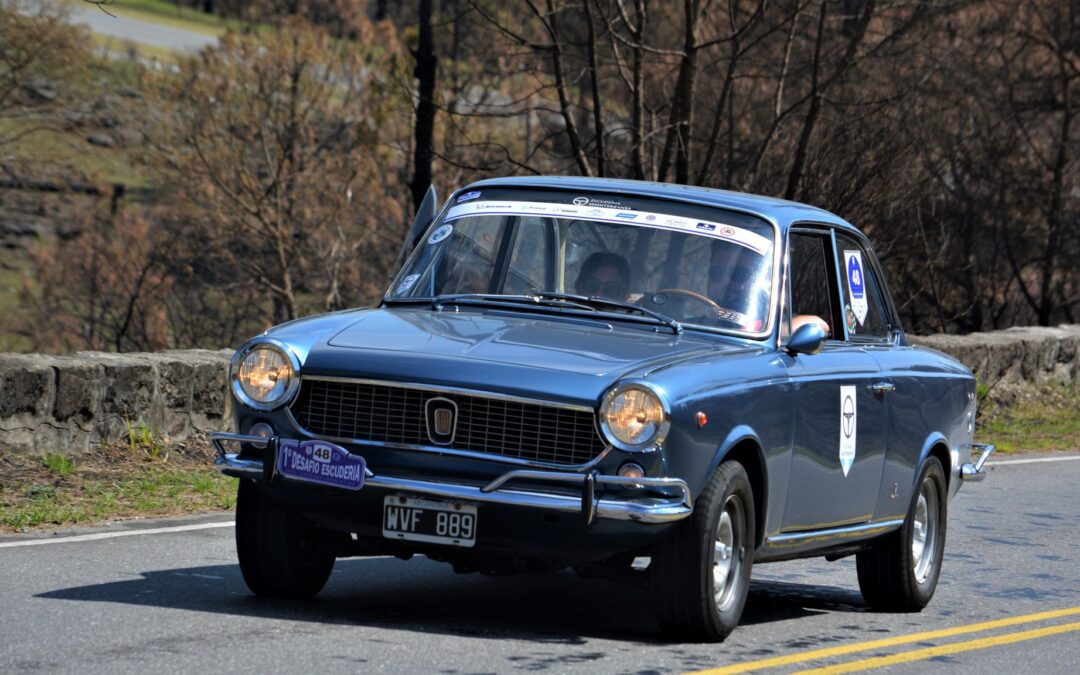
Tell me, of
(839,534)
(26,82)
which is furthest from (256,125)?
(839,534)

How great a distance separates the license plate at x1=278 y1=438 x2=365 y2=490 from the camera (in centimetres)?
611

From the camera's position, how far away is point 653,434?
19.5 feet

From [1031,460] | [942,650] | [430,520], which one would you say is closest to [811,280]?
[942,650]

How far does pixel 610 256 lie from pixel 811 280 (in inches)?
44.2

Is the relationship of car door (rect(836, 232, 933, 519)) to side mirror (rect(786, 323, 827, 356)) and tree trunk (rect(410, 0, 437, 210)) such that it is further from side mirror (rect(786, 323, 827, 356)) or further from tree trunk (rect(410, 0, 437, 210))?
tree trunk (rect(410, 0, 437, 210))

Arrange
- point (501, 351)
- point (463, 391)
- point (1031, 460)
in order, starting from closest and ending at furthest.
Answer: point (463, 391) < point (501, 351) < point (1031, 460)

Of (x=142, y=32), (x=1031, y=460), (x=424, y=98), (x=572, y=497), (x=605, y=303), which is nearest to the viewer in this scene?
(x=572, y=497)

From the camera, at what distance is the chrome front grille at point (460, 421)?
5.99m

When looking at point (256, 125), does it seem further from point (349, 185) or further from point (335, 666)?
point (335, 666)

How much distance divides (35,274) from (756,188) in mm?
15204

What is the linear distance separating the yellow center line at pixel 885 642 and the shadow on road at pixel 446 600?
0.46 meters

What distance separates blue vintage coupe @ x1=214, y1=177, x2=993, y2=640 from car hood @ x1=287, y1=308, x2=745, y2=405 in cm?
1

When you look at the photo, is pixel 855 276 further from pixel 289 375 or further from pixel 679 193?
pixel 289 375

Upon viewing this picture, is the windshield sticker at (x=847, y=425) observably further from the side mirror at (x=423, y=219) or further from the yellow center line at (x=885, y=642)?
the side mirror at (x=423, y=219)
